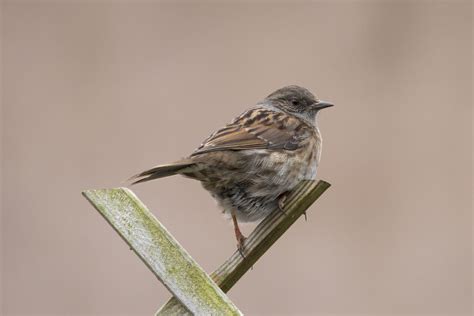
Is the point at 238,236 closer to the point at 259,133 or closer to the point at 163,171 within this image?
the point at 163,171

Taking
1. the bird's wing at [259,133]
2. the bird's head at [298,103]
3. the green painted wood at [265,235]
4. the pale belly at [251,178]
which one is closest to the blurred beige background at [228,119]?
the bird's head at [298,103]

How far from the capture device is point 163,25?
764 centimetres

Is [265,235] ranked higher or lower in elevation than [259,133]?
lower

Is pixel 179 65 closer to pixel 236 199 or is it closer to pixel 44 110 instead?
pixel 44 110

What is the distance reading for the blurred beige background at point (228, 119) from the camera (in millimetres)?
6191

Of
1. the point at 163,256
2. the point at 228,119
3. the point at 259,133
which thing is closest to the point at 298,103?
the point at 259,133

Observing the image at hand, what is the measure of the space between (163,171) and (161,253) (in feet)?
2.10

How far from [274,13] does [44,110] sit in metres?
2.50

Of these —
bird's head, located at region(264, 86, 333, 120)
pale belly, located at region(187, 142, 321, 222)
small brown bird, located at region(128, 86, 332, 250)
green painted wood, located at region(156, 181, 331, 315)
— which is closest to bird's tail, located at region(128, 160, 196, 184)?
small brown bird, located at region(128, 86, 332, 250)

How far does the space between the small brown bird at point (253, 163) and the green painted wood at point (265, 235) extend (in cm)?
52

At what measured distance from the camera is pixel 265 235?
8.11 feet

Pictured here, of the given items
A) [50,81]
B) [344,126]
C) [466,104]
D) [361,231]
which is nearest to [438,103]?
[466,104]

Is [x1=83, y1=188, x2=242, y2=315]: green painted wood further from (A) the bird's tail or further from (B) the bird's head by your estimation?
(B) the bird's head

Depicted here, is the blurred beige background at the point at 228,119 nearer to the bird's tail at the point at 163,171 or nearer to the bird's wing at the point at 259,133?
Answer: the bird's wing at the point at 259,133
